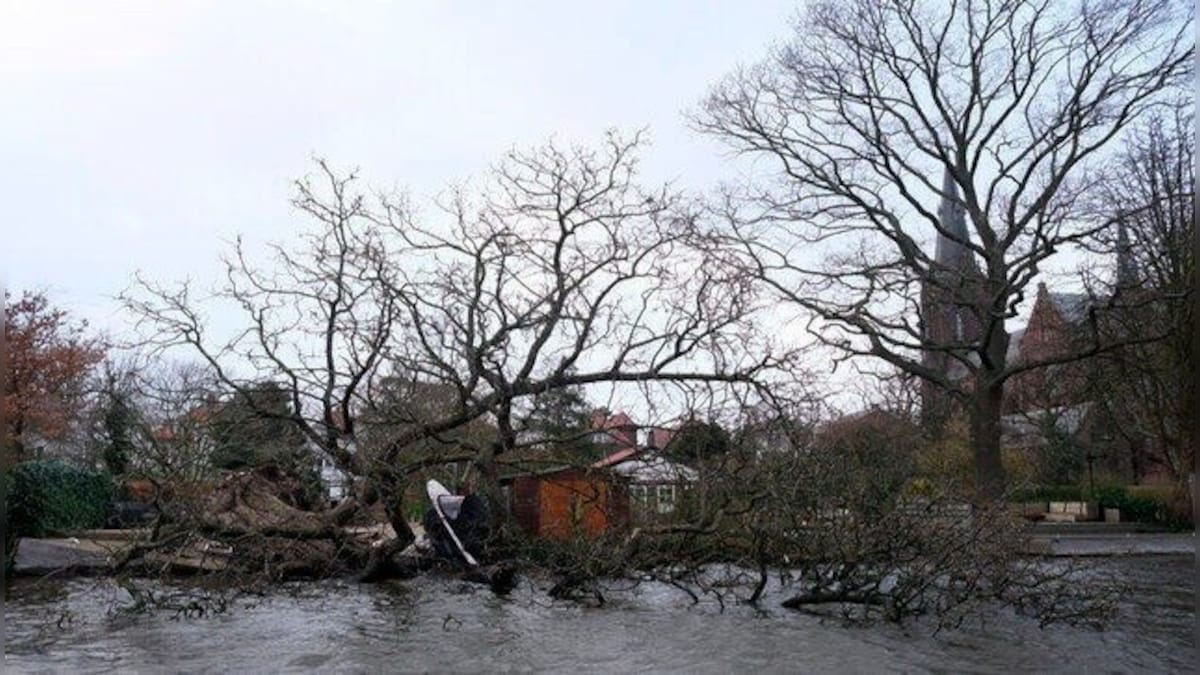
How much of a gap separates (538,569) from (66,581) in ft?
22.0

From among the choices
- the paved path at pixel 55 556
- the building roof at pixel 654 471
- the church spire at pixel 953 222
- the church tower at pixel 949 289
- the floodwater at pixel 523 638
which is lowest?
the floodwater at pixel 523 638

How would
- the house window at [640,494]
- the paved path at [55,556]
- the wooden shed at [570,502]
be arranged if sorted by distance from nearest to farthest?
the house window at [640,494]
the wooden shed at [570,502]
the paved path at [55,556]

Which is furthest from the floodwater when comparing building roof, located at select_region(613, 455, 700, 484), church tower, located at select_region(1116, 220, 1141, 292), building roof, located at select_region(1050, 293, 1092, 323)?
building roof, located at select_region(1050, 293, 1092, 323)

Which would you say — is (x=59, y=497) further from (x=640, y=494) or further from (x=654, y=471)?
(x=654, y=471)

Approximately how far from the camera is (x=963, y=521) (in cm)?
1296

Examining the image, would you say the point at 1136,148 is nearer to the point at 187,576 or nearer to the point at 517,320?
the point at 517,320

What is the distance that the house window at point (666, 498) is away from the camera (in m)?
15.0

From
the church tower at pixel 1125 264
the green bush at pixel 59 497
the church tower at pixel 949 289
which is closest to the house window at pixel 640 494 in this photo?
the green bush at pixel 59 497

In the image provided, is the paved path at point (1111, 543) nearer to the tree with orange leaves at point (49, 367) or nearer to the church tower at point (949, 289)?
the church tower at point (949, 289)

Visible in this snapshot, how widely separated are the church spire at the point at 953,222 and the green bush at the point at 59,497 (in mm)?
20032

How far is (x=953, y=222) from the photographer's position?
34562 mm

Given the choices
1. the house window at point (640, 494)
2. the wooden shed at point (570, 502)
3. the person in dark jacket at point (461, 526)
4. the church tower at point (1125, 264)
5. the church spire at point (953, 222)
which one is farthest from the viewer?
the church spire at point (953, 222)

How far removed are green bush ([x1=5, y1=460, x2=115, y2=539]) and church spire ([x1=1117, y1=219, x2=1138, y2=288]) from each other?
2162cm

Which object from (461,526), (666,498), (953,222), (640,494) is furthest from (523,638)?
(953,222)
